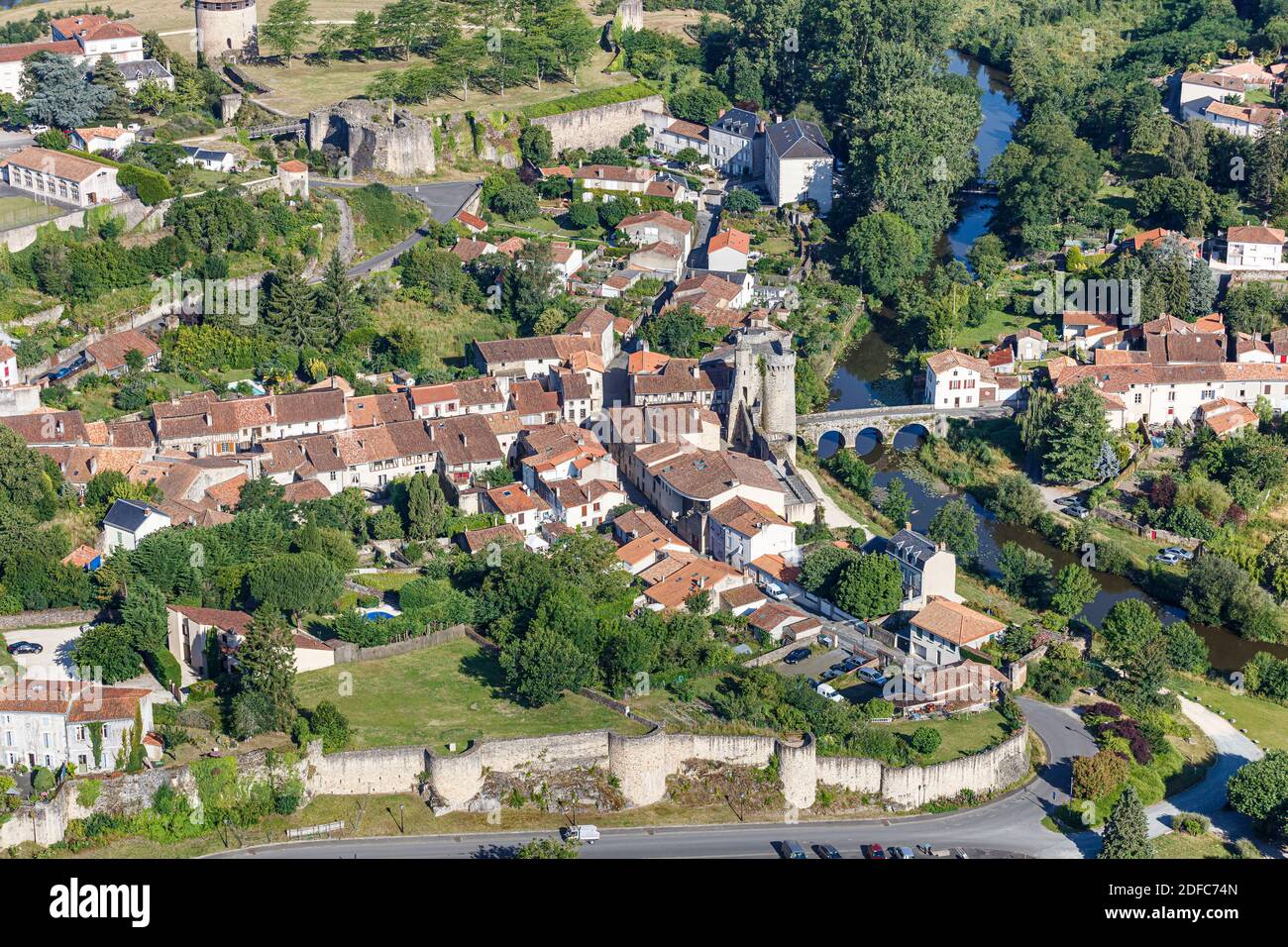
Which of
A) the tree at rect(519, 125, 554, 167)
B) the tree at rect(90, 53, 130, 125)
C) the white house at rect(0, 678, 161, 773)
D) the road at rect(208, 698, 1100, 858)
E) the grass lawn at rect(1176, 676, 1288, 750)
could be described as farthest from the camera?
the tree at rect(519, 125, 554, 167)

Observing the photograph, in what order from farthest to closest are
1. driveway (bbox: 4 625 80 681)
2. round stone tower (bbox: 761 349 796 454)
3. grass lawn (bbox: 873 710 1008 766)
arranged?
round stone tower (bbox: 761 349 796 454)
driveway (bbox: 4 625 80 681)
grass lawn (bbox: 873 710 1008 766)

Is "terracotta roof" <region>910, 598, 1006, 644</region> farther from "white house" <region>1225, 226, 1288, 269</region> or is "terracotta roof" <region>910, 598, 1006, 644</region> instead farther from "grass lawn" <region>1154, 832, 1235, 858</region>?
"white house" <region>1225, 226, 1288, 269</region>

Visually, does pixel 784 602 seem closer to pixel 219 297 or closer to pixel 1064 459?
pixel 1064 459

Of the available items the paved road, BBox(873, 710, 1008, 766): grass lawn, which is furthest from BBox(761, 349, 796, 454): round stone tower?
BBox(873, 710, 1008, 766): grass lawn

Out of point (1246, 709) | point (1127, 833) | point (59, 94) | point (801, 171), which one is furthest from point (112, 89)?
point (1127, 833)

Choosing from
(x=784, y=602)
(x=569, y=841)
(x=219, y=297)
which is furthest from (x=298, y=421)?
(x=569, y=841)

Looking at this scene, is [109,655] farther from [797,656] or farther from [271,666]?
[797,656]

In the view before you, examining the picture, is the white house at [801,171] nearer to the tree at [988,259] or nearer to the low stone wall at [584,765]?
the tree at [988,259]
